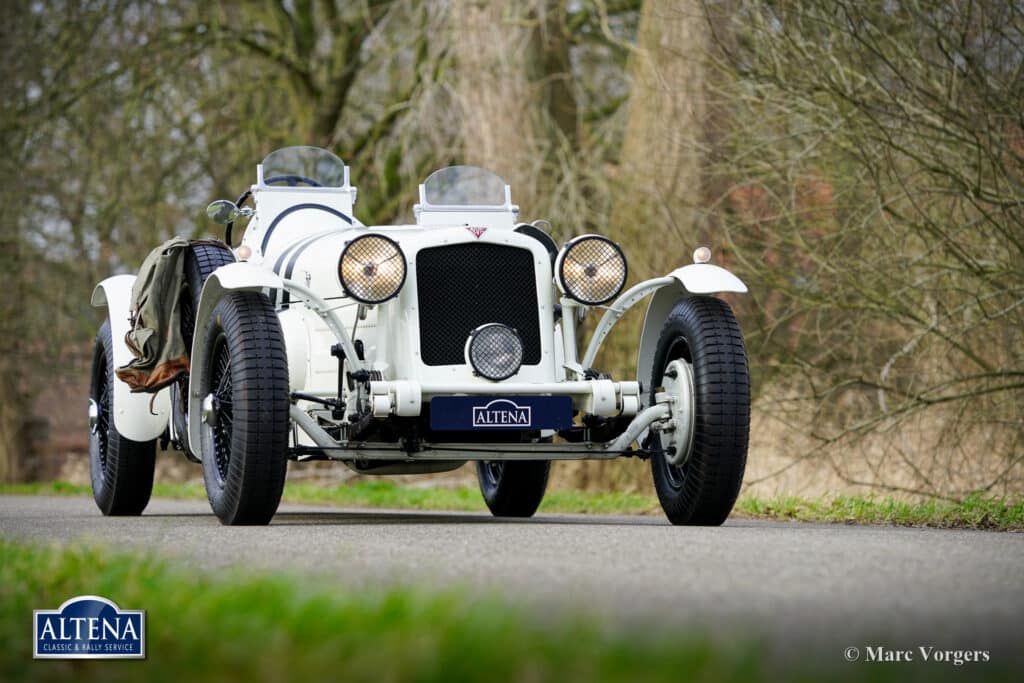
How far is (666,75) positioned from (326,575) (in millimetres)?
10379

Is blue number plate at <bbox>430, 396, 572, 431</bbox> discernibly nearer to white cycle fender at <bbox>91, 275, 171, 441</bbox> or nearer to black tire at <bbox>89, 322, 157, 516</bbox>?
white cycle fender at <bbox>91, 275, 171, 441</bbox>

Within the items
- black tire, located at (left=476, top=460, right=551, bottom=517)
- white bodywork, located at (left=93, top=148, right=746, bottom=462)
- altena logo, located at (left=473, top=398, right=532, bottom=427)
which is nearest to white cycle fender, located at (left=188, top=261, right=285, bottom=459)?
white bodywork, located at (left=93, top=148, right=746, bottom=462)

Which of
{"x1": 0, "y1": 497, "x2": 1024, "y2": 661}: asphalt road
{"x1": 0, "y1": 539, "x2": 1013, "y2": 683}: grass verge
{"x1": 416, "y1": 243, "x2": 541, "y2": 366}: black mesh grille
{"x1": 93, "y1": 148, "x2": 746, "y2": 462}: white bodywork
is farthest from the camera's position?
{"x1": 416, "y1": 243, "x2": 541, "y2": 366}: black mesh grille

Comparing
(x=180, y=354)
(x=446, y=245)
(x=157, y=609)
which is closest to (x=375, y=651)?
(x=157, y=609)

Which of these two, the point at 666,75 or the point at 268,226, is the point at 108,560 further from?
the point at 666,75

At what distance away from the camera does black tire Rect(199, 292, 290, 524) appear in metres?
7.54

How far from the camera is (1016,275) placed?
34.9ft

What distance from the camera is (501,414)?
7.88 metres

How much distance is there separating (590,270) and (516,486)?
230 centimetres

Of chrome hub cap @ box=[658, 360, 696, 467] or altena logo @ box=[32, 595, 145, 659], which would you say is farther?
chrome hub cap @ box=[658, 360, 696, 467]

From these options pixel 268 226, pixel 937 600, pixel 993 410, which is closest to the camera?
pixel 937 600

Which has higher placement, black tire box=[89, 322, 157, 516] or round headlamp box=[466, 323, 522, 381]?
round headlamp box=[466, 323, 522, 381]

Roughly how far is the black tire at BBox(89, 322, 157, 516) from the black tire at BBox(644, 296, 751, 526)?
3.64m

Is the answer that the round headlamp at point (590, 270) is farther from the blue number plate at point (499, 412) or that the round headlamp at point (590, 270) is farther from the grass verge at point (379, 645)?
the grass verge at point (379, 645)
